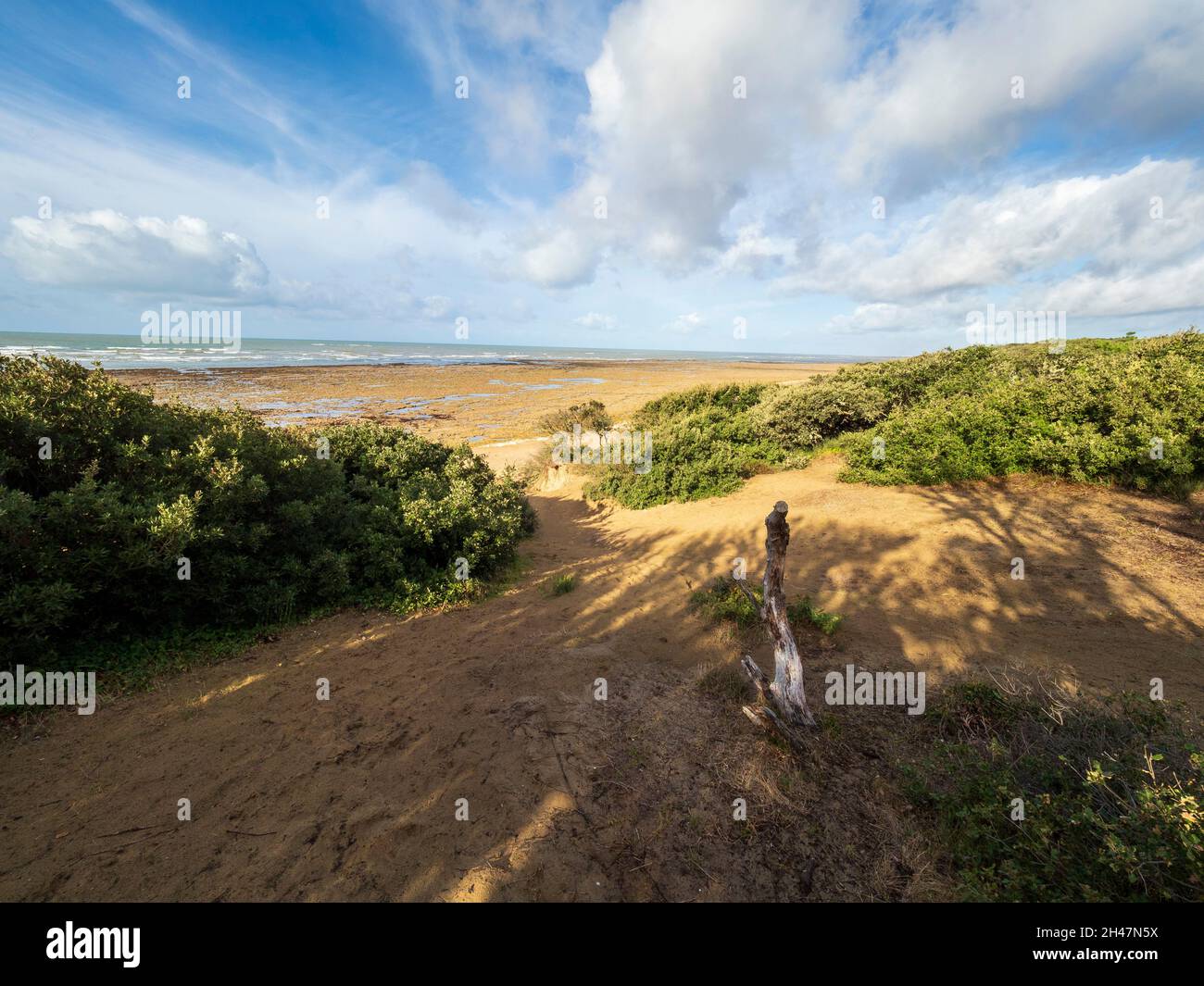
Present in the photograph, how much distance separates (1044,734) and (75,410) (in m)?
11.1

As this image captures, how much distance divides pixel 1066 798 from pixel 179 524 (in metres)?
8.76

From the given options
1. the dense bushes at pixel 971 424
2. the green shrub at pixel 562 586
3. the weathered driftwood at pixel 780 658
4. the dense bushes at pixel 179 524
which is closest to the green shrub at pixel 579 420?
the dense bushes at pixel 971 424

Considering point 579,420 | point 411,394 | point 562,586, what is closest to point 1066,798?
point 562,586

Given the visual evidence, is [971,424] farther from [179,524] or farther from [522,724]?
[179,524]

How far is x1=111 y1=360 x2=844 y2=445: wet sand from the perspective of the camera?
99.8 ft

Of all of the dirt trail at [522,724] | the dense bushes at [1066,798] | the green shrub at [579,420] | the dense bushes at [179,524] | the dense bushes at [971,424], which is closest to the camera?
the dense bushes at [1066,798]

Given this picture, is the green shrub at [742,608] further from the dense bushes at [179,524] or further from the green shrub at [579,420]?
the green shrub at [579,420]

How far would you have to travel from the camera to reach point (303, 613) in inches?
284

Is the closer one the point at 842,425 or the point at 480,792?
the point at 480,792

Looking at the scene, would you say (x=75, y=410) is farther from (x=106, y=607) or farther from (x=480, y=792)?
(x=480, y=792)

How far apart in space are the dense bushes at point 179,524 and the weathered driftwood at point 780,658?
5.36m

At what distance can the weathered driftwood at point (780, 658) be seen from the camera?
15.5ft
